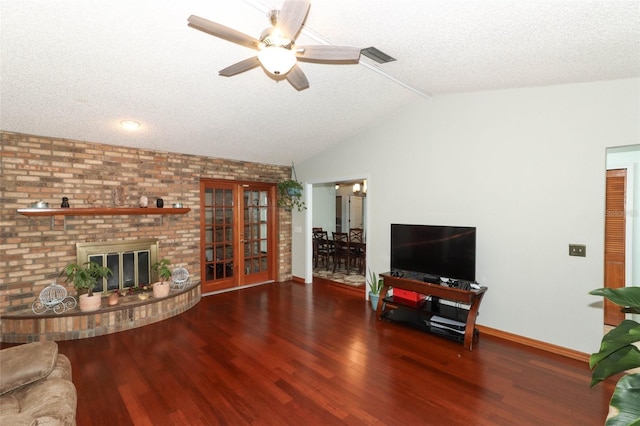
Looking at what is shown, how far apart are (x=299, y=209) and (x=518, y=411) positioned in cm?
461

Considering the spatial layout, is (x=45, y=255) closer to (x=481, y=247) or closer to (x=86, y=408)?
(x=86, y=408)

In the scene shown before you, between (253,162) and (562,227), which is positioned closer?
(562,227)

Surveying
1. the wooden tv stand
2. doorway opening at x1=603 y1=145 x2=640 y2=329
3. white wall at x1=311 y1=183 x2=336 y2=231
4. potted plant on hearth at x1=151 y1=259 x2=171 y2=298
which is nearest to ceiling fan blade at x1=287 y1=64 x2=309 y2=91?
the wooden tv stand

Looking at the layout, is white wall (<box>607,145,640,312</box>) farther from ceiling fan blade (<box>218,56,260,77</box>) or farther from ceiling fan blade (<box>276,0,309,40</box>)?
ceiling fan blade (<box>218,56,260,77</box>)

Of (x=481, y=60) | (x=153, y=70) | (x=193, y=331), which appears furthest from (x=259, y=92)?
(x=193, y=331)

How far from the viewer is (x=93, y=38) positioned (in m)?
2.38

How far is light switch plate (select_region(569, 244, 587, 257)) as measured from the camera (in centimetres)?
311

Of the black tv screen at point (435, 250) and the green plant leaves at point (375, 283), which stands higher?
the black tv screen at point (435, 250)

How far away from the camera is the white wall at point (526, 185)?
3057 millimetres

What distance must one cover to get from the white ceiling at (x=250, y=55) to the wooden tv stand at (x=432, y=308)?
2.37 metres

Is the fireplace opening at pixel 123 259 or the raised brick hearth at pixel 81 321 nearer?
the raised brick hearth at pixel 81 321

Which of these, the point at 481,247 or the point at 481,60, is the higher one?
the point at 481,60

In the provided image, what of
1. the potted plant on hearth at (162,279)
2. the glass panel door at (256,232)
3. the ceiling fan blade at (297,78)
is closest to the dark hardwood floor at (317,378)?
the potted plant on hearth at (162,279)

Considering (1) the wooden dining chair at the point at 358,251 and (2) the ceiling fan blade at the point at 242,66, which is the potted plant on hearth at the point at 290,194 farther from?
(2) the ceiling fan blade at the point at 242,66
